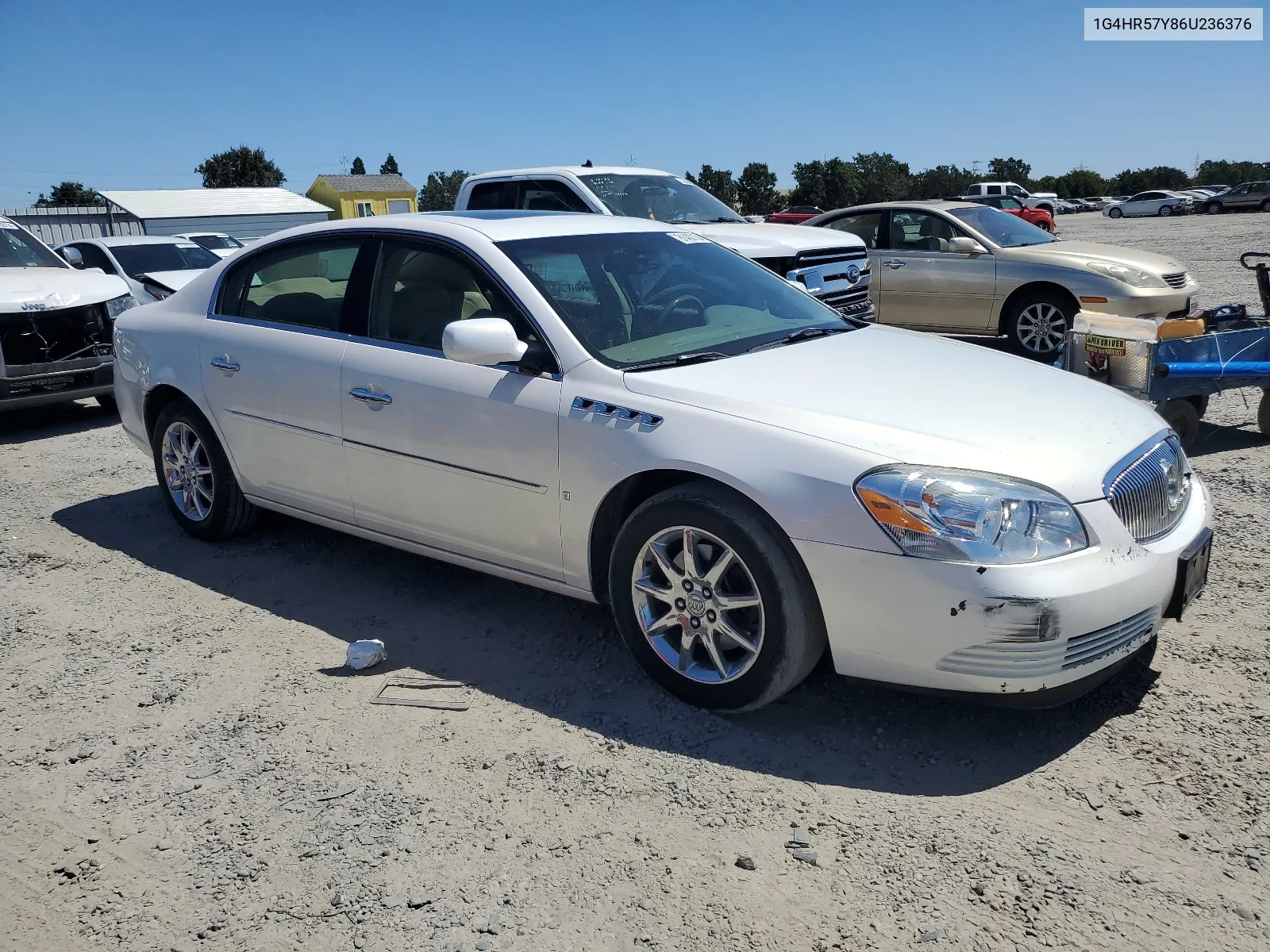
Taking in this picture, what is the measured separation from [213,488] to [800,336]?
10.3 feet

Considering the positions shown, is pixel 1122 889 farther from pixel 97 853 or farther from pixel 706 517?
pixel 97 853

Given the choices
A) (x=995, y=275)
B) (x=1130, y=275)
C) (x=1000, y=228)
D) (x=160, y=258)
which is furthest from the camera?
(x=160, y=258)

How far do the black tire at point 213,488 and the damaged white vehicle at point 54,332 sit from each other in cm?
363

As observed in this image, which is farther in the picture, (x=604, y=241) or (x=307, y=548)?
(x=307, y=548)

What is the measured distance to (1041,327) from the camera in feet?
32.9

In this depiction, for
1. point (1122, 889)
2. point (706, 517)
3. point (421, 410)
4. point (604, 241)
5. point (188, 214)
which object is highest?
point (188, 214)

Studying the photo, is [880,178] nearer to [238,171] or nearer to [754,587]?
[238,171]

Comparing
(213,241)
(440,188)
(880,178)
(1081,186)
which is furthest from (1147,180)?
(213,241)

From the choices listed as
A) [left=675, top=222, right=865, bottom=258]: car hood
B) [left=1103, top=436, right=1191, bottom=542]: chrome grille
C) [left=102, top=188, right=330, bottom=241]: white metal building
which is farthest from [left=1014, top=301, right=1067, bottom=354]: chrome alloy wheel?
[left=102, top=188, right=330, bottom=241]: white metal building

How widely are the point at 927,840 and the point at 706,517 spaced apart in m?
1.16

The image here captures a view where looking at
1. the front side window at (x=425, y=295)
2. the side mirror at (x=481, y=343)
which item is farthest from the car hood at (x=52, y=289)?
the side mirror at (x=481, y=343)

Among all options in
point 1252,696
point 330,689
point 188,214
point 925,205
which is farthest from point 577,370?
point 188,214

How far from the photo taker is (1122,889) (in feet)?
8.50

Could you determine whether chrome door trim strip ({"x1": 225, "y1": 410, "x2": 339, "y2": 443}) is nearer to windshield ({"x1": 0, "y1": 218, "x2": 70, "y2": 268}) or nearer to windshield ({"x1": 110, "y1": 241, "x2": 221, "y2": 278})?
windshield ({"x1": 0, "y1": 218, "x2": 70, "y2": 268})
